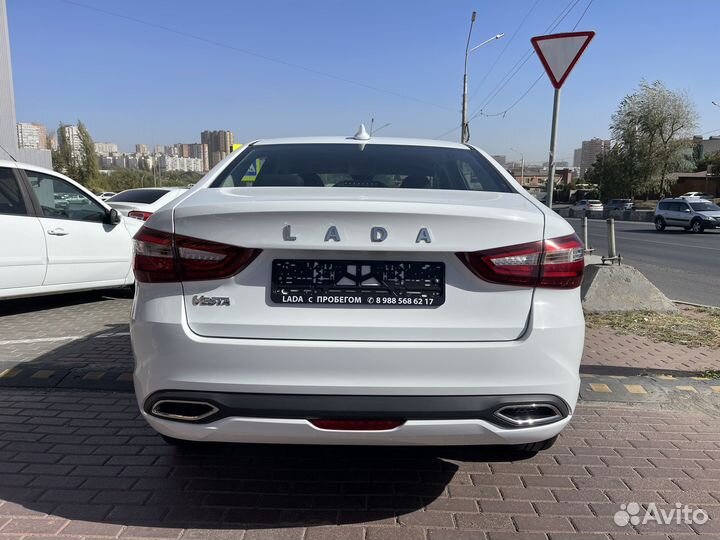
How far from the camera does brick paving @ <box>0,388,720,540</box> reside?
252 centimetres

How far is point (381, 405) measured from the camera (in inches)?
86.7

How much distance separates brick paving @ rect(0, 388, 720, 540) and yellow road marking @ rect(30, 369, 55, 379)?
81 cm

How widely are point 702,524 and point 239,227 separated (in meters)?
2.43

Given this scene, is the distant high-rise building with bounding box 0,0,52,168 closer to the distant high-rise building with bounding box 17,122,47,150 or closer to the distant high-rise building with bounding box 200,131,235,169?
the distant high-rise building with bounding box 17,122,47,150

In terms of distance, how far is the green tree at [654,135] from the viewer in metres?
51.8

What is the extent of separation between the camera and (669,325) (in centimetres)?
635

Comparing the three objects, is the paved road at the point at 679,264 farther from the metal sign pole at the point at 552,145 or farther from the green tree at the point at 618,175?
the green tree at the point at 618,175

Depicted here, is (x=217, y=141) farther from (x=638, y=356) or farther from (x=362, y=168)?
(x=362, y=168)

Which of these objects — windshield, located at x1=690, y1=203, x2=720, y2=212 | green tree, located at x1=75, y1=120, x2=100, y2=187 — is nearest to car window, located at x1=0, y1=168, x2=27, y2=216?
windshield, located at x1=690, y1=203, x2=720, y2=212

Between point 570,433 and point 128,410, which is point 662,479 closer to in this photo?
point 570,433

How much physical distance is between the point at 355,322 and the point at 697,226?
29.2 meters

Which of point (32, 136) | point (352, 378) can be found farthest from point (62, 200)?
point (32, 136)

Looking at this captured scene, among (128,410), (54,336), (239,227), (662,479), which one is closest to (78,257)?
(54,336)

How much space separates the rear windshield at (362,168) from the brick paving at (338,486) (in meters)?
1.47
